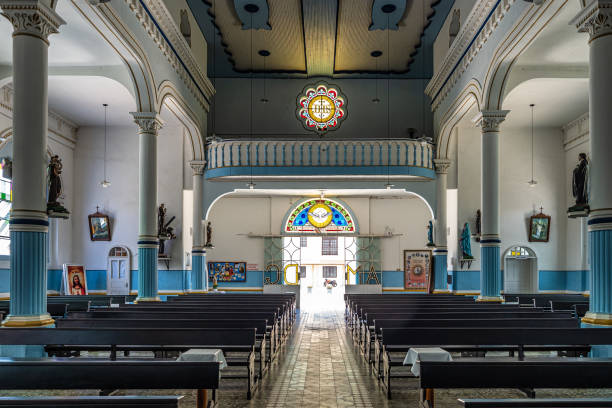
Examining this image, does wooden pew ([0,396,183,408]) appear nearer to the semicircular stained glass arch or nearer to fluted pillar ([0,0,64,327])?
fluted pillar ([0,0,64,327])

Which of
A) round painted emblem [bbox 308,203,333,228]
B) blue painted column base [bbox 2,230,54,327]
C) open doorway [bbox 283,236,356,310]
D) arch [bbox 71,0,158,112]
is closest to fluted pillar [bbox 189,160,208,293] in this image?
round painted emblem [bbox 308,203,333,228]

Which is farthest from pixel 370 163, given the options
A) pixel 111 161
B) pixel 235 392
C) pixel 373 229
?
pixel 235 392

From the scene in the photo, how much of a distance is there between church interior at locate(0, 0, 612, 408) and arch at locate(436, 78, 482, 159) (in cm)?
14

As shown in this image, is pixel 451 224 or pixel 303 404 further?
pixel 451 224

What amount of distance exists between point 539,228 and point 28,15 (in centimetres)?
1587

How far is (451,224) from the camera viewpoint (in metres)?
18.1

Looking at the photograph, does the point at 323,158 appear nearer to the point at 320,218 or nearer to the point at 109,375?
the point at 320,218

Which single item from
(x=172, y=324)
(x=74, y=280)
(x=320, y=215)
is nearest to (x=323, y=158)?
(x=320, y=215)

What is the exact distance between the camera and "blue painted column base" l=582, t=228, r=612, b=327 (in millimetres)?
6801

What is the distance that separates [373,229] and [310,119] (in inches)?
204

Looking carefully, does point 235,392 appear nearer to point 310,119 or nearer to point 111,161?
point 111,161

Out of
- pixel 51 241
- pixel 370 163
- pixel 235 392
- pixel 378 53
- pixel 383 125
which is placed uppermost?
pixel 378 53

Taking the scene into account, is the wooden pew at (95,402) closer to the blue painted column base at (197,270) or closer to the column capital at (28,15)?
the column capital at (28,15)

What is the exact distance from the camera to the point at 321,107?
2062 centimetres
